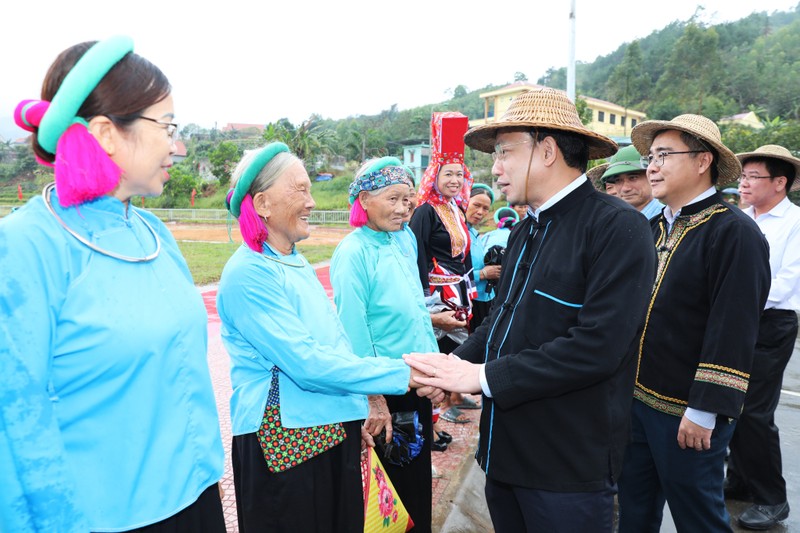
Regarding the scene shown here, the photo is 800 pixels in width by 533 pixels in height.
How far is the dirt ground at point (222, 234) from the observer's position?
88.7 feet

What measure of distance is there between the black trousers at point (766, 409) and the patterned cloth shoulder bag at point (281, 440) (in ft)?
9.48

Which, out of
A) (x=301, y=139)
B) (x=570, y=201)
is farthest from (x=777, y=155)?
(x=301, y=139)

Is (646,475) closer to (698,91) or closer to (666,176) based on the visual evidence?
(666,176)

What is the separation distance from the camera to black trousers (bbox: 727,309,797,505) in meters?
3.38

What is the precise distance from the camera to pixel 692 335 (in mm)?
2486

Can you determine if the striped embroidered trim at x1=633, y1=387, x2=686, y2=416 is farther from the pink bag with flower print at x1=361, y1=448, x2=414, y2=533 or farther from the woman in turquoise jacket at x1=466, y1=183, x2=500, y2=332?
the woman in turquoise jacket at x1=466, y1=183, x2=500, y2=332

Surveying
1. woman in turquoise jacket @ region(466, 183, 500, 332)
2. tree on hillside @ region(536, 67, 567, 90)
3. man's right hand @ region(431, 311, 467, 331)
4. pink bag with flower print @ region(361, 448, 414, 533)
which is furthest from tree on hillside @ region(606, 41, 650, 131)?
pink bag with flower print @ region(361, 448, 414, 533)

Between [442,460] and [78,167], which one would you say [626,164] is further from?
[78,167]

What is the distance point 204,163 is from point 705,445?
67.4m

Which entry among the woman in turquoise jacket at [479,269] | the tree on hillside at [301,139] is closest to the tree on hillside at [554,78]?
the tree on hillside at [301,139]

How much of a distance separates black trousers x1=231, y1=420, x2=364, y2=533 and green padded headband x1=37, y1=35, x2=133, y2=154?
4.30 ft

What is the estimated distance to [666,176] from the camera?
2670 mm

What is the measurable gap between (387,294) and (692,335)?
4.94 feet

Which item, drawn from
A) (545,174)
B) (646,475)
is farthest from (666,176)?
(646,475)
